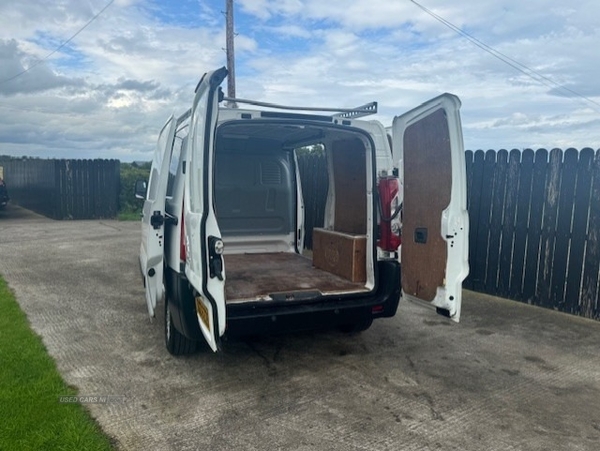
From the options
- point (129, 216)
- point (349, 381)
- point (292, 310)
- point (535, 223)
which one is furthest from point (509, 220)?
point (129, 216)

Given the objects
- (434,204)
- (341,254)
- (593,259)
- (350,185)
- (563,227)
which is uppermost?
(350,185)

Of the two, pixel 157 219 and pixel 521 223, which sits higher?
pixel 157 219

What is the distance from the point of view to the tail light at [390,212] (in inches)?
159

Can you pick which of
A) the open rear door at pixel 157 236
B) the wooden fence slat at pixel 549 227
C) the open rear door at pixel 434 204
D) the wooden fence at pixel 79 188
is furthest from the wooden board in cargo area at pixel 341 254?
the wooden fence at pixel 79 188

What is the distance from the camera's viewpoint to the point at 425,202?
3.85 m

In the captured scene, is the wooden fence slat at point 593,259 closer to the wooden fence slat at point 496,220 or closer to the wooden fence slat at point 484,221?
the wooden fence slat at point 496,220

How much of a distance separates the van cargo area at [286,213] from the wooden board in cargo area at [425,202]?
321 millimetres

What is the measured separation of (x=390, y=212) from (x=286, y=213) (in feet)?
7.96

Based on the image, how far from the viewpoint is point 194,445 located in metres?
2.84

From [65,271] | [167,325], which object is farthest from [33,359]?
[65,271]

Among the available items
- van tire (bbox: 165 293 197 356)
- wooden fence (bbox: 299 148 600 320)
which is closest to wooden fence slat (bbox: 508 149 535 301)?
wooden fence (bbox: 299 148 600 320)

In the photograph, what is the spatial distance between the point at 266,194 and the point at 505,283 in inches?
134

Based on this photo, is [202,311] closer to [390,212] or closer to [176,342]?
[176,342]

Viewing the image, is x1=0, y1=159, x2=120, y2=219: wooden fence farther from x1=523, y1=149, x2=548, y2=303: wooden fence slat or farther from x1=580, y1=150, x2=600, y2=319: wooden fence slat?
x1=580, y1=150, x2=600, y2=319: wooden fence slat
